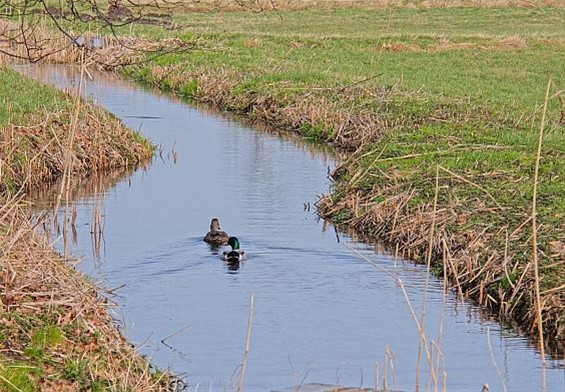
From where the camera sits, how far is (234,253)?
13828 mm

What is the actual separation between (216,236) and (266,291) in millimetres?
1859

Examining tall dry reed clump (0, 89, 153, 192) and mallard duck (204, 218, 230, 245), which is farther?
tall dry reed clump (0, 89, 153, 192)

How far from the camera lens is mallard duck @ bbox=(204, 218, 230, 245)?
1435cm

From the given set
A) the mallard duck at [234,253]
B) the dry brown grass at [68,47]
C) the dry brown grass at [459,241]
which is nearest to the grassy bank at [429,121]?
the dry brown grass at [459,241]

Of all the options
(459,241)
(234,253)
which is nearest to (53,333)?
(234,253)

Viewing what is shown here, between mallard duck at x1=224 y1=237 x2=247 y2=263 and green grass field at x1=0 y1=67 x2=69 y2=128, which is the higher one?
green grass field at x1=0 y1=67 x2=69 y2=128

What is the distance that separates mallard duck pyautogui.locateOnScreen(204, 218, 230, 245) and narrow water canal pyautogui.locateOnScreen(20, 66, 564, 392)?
0.68ft

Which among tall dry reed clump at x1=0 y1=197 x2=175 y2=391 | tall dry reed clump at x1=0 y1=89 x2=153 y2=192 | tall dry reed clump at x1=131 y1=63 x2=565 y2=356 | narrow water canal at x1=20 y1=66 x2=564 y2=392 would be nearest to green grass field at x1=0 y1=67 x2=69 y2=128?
tall dry reed clump at x1=0 y1=89 x2=153 y2=192

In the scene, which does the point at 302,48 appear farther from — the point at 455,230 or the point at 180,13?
the point at 455,230

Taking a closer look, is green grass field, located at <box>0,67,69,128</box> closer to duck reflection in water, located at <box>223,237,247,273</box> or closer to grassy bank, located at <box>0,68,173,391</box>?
duck reflection in water, located at <box>223,237,247,273</box>

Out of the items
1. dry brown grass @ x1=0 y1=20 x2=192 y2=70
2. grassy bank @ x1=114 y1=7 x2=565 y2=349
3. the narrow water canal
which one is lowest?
the narrow water canal

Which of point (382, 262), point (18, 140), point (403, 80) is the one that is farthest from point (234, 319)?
point (403, 80)

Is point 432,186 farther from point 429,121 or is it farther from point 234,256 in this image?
point 429,121

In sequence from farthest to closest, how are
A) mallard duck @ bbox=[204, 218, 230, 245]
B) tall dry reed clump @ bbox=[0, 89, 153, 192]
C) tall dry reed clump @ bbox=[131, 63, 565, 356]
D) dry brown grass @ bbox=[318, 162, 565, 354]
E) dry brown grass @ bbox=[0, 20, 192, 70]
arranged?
tall dry reed clump @ bbox=[0, 89, 153, 192]
mallard duck @ bbox=[204, 218, 230, 245]
tall dry reed clump @ bbox=[131, 63, 565, 356]
dry brown grass @ bbox=[318, 162, 565, 354]
dry brown grass @ bbox=[0, 20, 192, 70]
